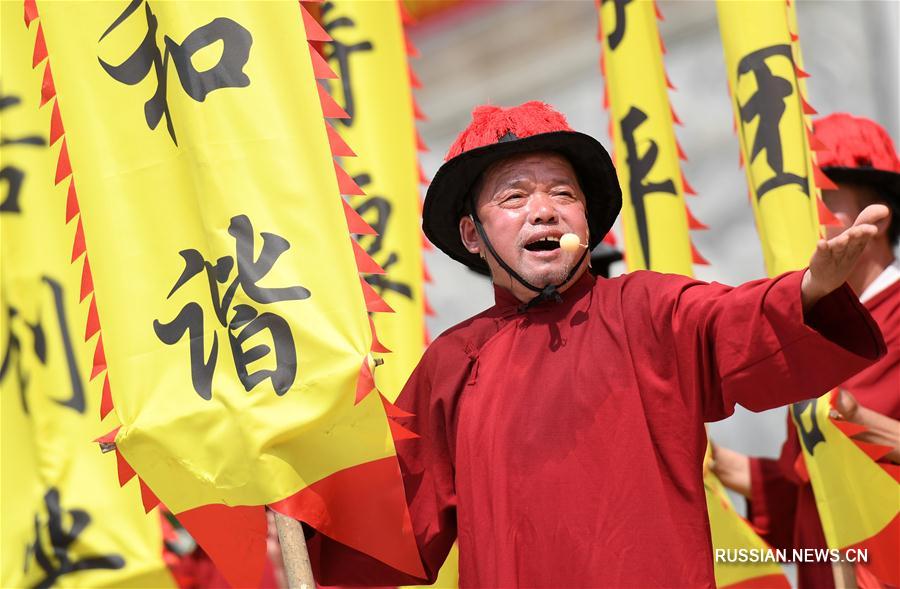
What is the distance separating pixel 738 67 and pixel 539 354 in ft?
3.52

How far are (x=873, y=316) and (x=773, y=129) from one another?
645mm

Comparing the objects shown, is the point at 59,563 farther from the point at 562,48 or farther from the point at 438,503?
the point at 562,48

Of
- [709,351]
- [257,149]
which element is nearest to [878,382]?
[709,351]

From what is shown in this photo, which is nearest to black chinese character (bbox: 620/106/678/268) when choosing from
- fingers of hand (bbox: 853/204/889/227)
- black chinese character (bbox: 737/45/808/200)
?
black chinese character (bbox: 737/45/808/200)

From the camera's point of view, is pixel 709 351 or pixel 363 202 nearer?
pixel 709 351

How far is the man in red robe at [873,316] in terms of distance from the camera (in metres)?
3.22

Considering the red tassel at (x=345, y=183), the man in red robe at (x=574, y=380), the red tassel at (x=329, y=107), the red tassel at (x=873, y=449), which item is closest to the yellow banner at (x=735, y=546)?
the red tassel at (x=873, y=449)

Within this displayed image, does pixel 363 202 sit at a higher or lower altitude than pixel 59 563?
higher

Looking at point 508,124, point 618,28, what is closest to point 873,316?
point 618,28

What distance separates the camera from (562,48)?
221 inches

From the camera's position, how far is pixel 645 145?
324 cm

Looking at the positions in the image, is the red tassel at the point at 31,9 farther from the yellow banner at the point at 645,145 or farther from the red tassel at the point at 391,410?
the yellow banner at the point at 645,145

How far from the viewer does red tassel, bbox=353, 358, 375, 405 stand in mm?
2262

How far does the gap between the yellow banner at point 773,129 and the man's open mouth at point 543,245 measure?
2.29ft
